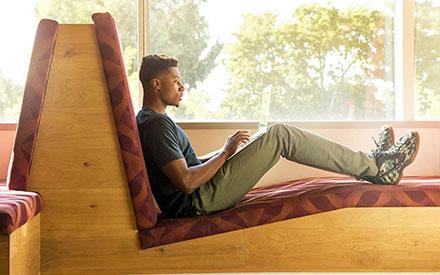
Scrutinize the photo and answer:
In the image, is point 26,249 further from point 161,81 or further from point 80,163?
point 161,81

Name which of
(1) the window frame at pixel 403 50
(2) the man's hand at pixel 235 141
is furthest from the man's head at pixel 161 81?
(1) the window frame at pixel 403 50

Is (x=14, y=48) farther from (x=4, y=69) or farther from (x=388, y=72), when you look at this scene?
(x=388, y=72)

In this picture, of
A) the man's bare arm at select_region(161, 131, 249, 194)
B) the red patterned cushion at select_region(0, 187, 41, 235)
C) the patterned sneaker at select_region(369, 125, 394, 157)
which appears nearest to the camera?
the red patterned cushion at select_region(0, 187, 41, 235)

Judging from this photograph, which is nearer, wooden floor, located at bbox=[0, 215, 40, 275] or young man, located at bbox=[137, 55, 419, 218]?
wooden floor, located at bbox=[0, 215, 40, 275]

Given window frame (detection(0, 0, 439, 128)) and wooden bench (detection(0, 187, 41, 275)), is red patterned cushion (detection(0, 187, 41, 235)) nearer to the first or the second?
wooden bench (detection(0, 187, 41, 275))

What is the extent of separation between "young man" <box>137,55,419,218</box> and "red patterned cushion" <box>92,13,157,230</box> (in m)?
0.07

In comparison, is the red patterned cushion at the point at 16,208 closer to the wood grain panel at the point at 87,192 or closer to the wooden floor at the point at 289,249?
the wood grain panel at the point at 87,192

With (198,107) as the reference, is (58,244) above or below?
below

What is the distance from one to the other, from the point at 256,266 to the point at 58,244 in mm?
745

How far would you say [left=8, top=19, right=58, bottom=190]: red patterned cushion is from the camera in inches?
91.9

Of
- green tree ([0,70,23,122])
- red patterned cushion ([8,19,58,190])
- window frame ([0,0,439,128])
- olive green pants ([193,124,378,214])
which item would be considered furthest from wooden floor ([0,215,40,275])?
window frame ([0,0,439,128])

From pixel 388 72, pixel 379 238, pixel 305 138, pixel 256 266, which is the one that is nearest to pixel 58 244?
pixel 256 266

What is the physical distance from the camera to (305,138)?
2475 mm

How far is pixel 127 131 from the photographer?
234cm
